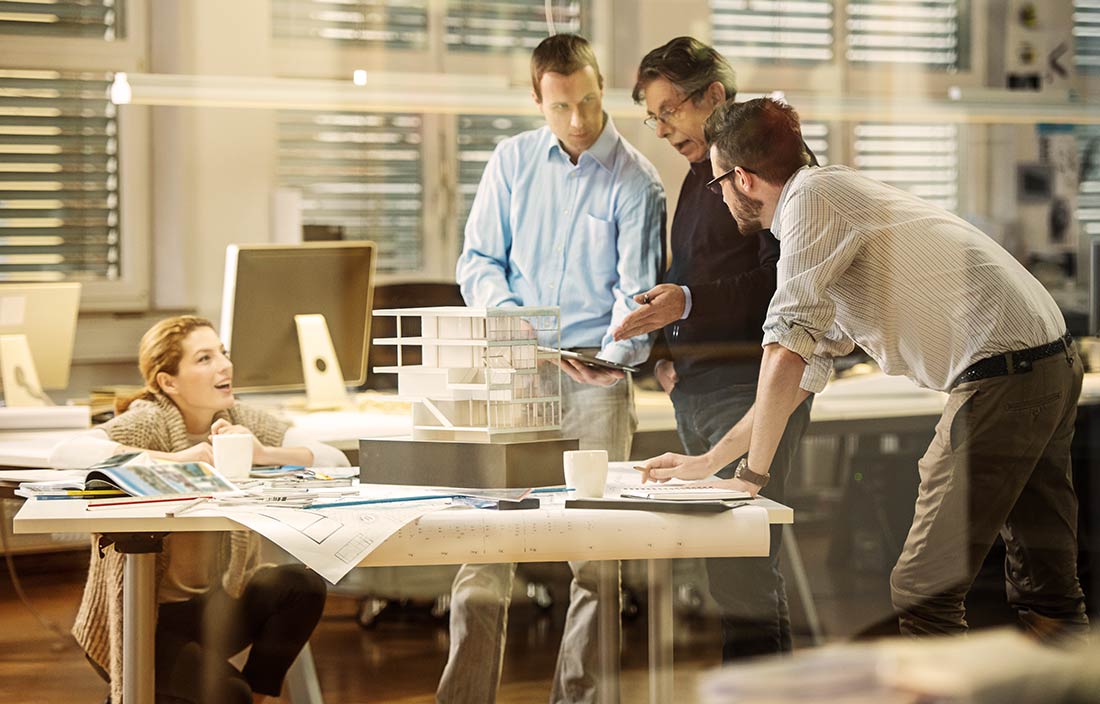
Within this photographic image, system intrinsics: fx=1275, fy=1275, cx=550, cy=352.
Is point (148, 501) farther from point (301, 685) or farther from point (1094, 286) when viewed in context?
point (1094, 286)

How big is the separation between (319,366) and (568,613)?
825 mm

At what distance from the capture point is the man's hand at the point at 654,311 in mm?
2648

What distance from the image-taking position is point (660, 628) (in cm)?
191

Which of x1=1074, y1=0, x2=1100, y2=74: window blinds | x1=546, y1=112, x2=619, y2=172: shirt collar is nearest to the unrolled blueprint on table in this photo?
x1=546, y1=112, x2=619, y2=172: shirt collar

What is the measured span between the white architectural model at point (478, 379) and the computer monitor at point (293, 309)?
875 millimetres

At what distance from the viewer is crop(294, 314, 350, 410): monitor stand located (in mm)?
2910

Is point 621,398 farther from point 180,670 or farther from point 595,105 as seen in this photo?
point 180,670

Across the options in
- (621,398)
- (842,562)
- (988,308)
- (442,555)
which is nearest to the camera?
(442,555)

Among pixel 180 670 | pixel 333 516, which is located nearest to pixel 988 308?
pixel 333 516

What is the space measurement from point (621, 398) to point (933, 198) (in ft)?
2.80

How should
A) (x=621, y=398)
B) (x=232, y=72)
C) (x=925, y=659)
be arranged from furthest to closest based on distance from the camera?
(x=232, y=72) → (x=621, y=398) → (x=925, y=659)

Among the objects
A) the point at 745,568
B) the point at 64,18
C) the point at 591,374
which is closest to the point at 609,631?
the point at 745,568

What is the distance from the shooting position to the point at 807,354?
1.98 meters

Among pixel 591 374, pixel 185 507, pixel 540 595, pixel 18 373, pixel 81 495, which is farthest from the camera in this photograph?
pixel 540 595
